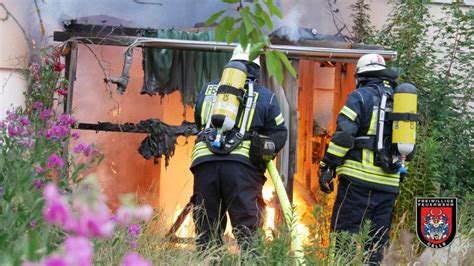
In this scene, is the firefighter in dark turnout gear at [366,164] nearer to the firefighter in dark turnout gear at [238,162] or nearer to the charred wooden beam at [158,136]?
the firefighter in dark turnout gear at [238,162]

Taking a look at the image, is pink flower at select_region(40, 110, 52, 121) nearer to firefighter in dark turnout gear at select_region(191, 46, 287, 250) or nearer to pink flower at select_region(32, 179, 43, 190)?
firefighter in dark turnout gear at select_region(191, 46, 287, 250)

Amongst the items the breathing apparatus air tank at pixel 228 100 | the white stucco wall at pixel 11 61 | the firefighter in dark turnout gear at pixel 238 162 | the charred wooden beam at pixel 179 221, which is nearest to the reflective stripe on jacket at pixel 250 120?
the firefighter in dark turnout gear at pixel 238 162

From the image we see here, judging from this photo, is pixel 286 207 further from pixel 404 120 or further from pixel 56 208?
pixel 56 208

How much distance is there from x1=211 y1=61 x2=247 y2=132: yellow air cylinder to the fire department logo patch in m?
1.37

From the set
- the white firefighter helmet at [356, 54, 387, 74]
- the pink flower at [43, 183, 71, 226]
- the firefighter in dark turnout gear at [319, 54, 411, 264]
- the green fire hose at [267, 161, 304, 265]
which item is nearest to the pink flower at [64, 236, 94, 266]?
the pink flower at [43, 183, 71, 226]

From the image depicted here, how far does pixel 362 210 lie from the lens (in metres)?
5.62

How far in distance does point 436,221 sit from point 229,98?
1580 millimetres

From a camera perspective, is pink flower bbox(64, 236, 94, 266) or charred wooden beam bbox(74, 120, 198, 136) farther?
charred wooden beam bbox(74, 120, 198, 136)

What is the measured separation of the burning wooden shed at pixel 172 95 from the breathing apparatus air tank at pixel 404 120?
Result: 1.33 meters

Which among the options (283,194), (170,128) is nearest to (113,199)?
(170,128)

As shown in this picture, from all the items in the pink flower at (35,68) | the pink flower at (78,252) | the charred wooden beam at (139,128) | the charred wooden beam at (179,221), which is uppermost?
the pink flower at (35,68)

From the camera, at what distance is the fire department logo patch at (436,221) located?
4680mm

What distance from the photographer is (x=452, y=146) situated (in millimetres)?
7598

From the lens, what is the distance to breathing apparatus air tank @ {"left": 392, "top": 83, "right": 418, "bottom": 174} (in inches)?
218
